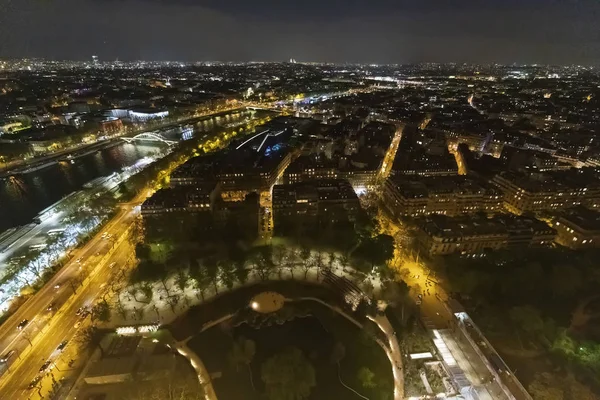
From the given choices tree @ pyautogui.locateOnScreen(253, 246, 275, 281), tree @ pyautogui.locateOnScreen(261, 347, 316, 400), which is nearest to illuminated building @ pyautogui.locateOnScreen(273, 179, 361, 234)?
tree @ pyautogui.locateOnScreen(253, 246, 275, 281)

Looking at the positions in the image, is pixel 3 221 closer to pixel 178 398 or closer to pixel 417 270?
pixel 178 398

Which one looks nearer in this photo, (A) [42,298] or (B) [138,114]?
(A) [42,298]

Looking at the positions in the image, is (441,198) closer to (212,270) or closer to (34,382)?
(212,270)

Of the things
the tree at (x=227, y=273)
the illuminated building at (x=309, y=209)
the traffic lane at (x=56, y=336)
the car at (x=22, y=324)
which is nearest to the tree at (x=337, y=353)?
the tree at (x=227, y=273)

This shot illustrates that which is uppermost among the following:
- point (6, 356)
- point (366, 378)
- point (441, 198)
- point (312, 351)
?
point (441, 198)

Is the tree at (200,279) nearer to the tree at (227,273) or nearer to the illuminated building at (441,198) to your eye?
the tree at (227,273)

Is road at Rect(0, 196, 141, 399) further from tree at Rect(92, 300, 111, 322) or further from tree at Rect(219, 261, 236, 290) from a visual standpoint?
tree at Rect(219, 261, 236, 290)

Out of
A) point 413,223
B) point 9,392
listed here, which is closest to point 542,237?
point 413,223

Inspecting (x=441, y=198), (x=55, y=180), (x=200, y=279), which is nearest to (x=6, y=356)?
(x=200, y=279)
